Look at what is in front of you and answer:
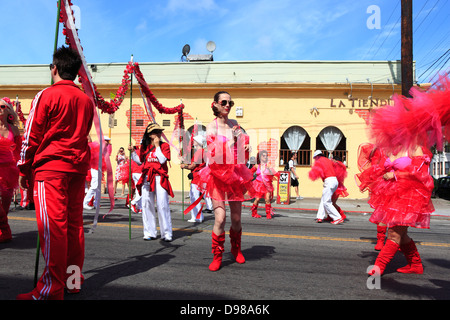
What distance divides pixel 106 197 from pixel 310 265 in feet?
37.1

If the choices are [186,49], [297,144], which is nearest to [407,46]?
[297,144]

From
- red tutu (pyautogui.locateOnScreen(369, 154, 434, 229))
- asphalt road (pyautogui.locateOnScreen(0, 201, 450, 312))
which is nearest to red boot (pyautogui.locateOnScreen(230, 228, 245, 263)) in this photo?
asphalt road (pyautogui.locateOnScreen(0, 201, 450, 312))

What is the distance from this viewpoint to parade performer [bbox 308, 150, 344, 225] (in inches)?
347

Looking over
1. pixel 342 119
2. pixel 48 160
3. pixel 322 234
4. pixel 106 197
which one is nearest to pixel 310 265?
pixel 322 234

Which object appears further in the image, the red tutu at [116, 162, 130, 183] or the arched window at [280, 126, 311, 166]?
the arched window at [280, 126, 311, 166]

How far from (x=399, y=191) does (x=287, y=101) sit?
13.4m

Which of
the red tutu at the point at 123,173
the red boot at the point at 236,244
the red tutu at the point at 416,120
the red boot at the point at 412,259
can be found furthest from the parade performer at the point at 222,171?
the red tutu at the point at 123,173

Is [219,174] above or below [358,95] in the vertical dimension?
below

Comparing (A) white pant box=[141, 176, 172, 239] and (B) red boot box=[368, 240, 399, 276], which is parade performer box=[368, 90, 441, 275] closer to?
(B) red boot box=[368, 240, 399, 276]

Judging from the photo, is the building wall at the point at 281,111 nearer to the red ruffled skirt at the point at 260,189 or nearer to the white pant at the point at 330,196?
the red ruffled skirt at the point at 260,189

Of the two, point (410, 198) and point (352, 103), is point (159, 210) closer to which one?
point (410, 198)

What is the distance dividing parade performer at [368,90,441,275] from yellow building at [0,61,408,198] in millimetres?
12211

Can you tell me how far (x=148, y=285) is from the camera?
3648 mm

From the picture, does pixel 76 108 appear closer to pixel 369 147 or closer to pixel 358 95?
pixel 369 147
